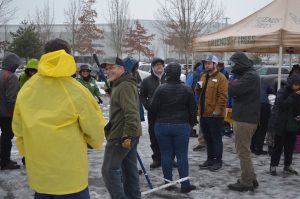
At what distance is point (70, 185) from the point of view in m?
2.95

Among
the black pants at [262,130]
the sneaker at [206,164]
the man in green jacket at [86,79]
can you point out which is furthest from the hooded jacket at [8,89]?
the black pants at [262,130]

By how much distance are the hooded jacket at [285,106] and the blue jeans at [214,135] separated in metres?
0.89

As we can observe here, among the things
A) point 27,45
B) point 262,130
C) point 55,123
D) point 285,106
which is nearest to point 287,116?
point 285,106

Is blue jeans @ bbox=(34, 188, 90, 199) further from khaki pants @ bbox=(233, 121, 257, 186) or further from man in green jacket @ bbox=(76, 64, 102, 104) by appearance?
man in green jacket @ bbox=(76, 64, 102, 104)

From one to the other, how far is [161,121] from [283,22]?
151 inches

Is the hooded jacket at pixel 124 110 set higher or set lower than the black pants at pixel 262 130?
higher

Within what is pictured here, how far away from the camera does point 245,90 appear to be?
5.37m

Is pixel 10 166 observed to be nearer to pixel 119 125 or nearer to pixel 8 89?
pixel 8 89

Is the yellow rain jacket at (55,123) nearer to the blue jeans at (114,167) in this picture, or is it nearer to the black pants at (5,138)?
the blue jeans at (114,167)

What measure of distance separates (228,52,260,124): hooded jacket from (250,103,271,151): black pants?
2.55m

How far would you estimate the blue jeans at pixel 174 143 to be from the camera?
533cm

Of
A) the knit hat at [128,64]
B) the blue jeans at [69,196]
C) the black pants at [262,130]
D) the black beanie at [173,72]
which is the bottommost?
the black pants at [262,130]

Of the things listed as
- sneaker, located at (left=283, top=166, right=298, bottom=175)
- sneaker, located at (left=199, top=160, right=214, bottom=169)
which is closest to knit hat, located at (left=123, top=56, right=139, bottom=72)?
sneaker, located at (left=199, top=160, right=214, bottom=169)

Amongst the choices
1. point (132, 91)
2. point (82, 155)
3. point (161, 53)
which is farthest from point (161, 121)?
point (161, 53)
